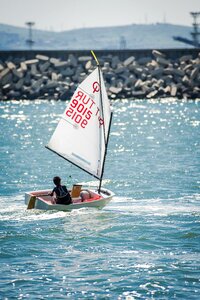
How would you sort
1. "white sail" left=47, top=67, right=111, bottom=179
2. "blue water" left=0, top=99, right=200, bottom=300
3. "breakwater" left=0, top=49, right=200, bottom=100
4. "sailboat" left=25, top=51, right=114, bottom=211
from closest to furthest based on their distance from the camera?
1. "blue water" left=0, top=99, right=200, bottom=300
2. "sailboat" left=25, top=51, right=114, bottom=211
3. "white sail" left=47, top=67, right=111, bottom=179
4. "breakwater" left=0, top=49, right=200, bottom=100

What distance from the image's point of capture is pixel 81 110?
3152 centimetres

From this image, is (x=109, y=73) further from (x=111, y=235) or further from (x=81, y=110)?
(x=111, y=235)

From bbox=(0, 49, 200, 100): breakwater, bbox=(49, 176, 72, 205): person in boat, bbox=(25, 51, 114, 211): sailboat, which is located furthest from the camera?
bbox=(0, 49, 200, 100): breakwater

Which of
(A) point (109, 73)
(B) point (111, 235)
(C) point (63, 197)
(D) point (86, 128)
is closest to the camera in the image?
(B) point (111, 235)

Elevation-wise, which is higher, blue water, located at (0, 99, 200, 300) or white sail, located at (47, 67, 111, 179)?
white sail, located at (47, 67, 111, 179)

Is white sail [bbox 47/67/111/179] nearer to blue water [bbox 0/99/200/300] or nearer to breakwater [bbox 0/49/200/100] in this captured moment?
blue water [bbox 0/99/200/300]

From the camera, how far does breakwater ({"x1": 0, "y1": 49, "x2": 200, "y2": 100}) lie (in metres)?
105

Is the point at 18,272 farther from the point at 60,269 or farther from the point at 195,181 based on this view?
the point at 195,181

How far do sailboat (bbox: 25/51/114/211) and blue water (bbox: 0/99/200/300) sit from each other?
453mm

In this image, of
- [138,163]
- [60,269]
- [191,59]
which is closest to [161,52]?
[191,59]

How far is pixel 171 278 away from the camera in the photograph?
870 inches

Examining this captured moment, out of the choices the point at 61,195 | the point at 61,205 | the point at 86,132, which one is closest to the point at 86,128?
the point at 86,132

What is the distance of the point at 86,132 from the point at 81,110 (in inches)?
37.1

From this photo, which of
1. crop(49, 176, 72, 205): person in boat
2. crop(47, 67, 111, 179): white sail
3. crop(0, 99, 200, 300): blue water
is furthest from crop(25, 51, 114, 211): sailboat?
crop(49, 176, 72, 205): person in boat
